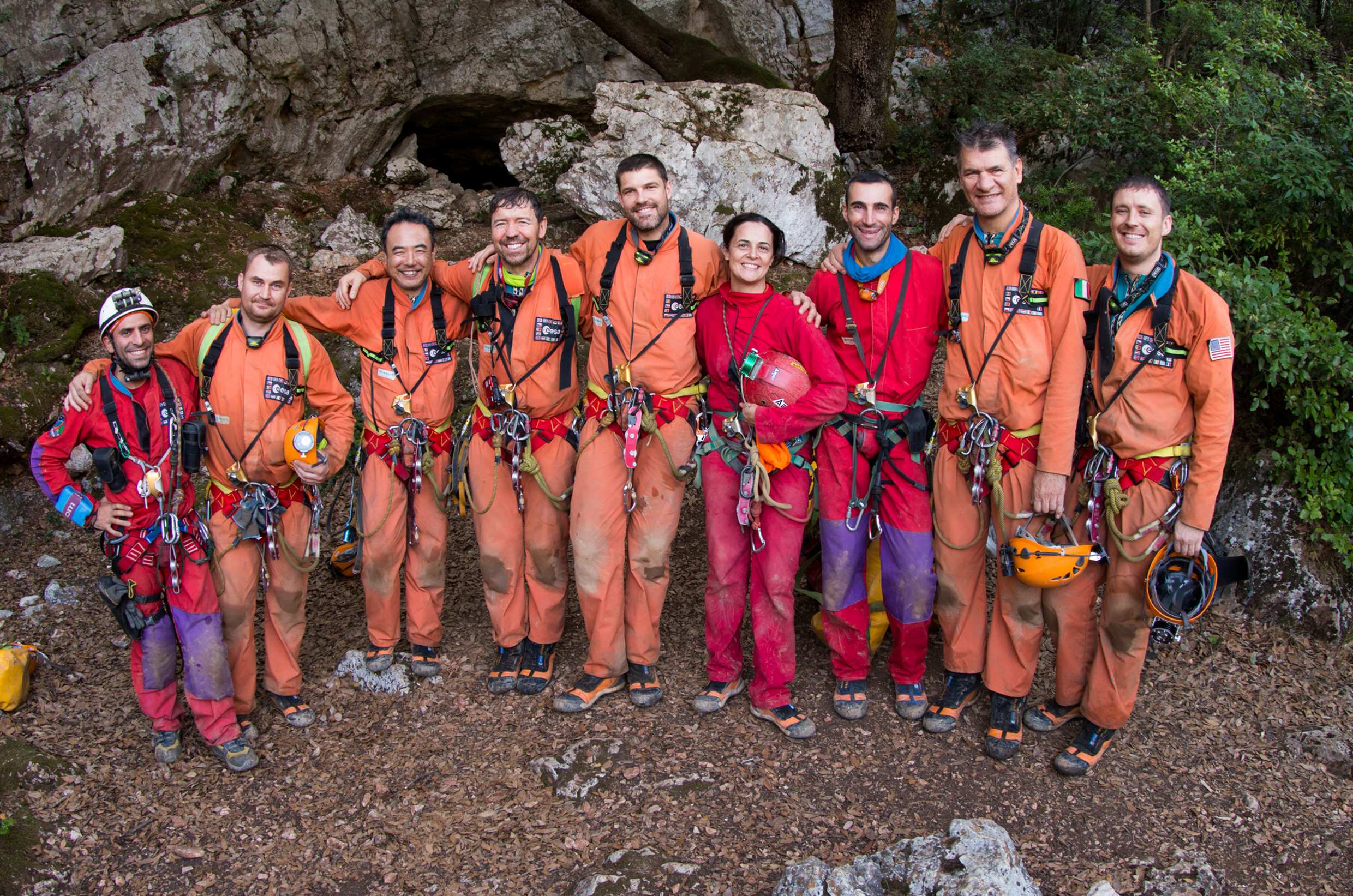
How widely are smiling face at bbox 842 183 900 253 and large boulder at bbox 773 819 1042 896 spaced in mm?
2752

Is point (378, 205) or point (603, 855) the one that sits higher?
point (378, 205)

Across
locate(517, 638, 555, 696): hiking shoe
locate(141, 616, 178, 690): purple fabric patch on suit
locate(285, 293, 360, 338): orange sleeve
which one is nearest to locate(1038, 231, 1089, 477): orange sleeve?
locate(517, 638, 555, 696): hiking shoe

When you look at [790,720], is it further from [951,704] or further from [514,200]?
[514,200]

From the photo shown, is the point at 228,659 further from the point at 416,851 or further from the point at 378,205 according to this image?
the point at 378,205

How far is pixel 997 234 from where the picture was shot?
466 cm

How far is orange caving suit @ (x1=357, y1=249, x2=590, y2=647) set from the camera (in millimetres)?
5199

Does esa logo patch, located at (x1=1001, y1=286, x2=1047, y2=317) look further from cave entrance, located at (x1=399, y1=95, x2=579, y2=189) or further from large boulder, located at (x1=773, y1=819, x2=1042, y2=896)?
cave entrance, located at (x1=399, y1=95, x2=579, y2=189)

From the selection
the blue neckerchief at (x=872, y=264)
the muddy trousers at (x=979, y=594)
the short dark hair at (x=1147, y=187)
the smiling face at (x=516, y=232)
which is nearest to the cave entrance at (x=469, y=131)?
the smiling face at (x=516, y=232)

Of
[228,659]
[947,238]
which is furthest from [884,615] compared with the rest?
[228,659]

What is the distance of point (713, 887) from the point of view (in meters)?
4.15

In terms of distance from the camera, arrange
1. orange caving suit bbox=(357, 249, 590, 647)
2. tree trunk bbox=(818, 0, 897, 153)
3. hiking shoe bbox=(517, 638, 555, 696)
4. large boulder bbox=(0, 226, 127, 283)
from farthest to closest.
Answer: tree trunk bbox=(818, 0, 897, 153) < large boulder bbox=(0, 226, 127, 283) < hiking shoe bbox=(517, 638, 555, 696) < orange caving suit bbox=(357, 249, 590, 647)

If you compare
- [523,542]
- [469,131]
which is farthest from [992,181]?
[469,131]

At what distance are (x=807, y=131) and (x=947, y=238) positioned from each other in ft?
17.1

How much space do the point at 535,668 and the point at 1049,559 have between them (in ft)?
9.73
